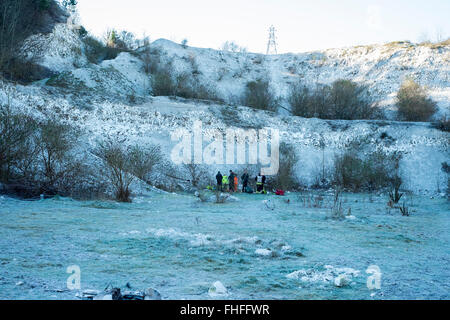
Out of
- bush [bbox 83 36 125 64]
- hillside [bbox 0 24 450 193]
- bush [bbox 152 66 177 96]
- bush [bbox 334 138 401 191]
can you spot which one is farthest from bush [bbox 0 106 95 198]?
bush [bbox 83 36 125 64]

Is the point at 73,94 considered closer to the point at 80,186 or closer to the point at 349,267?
the point at 80,186

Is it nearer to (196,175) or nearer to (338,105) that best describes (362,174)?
(196,175)

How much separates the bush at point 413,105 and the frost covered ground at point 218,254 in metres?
28.1

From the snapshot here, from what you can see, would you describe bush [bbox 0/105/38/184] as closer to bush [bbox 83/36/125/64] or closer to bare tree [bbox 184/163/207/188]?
bare tree [bbox 184/163/207/188]

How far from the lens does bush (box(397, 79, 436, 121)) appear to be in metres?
37.2

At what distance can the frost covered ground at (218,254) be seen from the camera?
5105 mm

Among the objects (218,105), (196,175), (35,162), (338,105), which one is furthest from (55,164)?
(338,105)

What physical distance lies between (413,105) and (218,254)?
117 feet

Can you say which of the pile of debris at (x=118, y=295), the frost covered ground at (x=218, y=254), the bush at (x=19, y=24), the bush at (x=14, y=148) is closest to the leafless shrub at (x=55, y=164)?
the bush at (x=14, y=148)

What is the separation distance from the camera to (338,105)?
38.3 metres

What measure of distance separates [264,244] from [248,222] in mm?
3066

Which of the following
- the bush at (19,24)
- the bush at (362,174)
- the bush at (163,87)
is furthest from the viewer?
the bush at (163,87)

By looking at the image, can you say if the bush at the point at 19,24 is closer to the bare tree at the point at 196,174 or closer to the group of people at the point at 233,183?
the bare tree at the point at 196,174

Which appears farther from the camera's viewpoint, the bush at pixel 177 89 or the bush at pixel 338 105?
the bush at pixel 177 89
